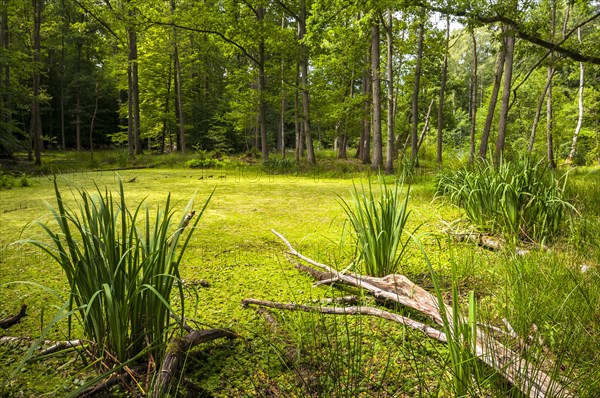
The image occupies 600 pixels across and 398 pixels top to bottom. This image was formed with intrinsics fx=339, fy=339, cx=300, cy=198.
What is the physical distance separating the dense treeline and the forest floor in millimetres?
1614

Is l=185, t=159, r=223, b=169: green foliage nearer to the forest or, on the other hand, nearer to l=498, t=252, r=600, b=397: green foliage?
the forest

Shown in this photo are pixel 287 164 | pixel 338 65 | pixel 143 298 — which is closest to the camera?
pixel 143 298

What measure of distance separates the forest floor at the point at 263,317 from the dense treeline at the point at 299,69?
1.61m

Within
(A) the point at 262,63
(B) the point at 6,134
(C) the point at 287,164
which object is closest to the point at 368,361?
(C) the point at 287,164

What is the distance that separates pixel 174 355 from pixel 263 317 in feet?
1.59

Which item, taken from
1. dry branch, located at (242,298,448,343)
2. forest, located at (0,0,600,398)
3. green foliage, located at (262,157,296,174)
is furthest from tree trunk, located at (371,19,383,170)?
dry branch, located at (242,298,448,343)

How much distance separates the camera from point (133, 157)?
37.0 ft

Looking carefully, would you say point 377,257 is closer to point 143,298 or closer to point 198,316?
point 198,316

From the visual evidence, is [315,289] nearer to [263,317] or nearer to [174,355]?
[263,317]

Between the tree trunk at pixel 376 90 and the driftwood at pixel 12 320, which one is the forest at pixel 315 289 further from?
the tree trunk at pixel 376 90

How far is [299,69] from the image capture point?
12750 millimetres

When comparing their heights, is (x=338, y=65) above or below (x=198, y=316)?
above

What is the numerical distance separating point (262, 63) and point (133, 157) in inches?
209

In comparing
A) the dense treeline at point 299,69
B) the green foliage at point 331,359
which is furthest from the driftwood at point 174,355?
the dense treeline at point 299,69
